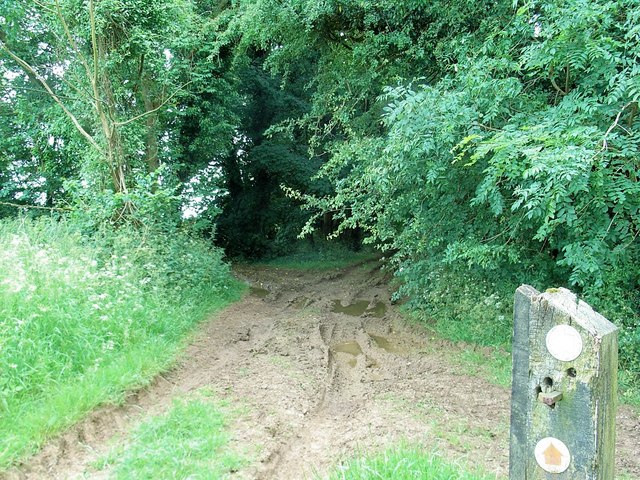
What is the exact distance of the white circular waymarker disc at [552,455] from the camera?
200cm

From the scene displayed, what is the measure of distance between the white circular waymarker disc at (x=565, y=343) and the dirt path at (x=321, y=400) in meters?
1.83

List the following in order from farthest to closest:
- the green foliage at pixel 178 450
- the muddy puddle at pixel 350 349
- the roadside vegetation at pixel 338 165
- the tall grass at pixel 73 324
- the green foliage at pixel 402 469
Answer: the muddy puddle at pixel 350 349, the roadside vegetation at pixel 338 165, the tall grass at pixel 73 324, the green foliage at pixel 178 450, the green foliage at pixel 402 469

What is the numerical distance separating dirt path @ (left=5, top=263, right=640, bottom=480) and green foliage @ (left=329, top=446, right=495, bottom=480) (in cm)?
38

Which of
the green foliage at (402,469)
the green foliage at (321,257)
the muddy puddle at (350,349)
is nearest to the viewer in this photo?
the green foliage at (402,469)

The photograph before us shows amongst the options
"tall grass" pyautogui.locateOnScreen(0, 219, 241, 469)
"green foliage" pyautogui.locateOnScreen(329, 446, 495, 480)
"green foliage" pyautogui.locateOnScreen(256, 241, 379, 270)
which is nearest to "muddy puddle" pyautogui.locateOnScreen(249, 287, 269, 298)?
"tall grass" pyautogui.locateOnScreen(0, 219, 241, 469)

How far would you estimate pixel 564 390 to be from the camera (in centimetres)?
200

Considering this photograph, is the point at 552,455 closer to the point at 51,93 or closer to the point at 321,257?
the point at 51,93

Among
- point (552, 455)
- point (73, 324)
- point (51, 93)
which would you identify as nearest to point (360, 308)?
point (73, 324)

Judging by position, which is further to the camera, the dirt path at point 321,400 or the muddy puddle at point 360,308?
the muddy puddle at point 360,308

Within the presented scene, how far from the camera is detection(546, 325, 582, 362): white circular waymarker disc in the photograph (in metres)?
→ 1.98

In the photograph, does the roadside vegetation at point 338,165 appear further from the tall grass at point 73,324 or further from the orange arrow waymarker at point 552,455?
the orange arrow waymarker at point 552,455

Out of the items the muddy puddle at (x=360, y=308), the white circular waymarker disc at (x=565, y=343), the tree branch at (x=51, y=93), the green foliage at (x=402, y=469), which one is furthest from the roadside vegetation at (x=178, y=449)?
the tree branch at (x=51, y=93)

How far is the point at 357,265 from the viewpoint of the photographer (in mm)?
17734

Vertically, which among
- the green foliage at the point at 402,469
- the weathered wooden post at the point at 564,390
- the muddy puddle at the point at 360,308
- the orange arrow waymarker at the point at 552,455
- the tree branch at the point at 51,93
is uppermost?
the tree branch at the point at 51,93
